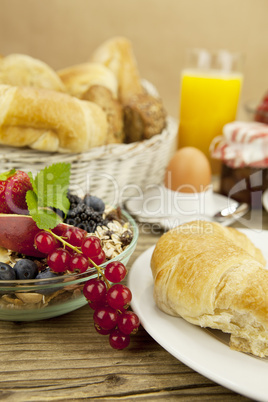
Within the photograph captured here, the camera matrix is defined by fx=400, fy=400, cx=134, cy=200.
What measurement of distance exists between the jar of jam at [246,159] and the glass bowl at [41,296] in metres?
0.68

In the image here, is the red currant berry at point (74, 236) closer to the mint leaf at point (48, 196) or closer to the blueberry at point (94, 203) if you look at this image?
the mint leaf at point (48, 196)

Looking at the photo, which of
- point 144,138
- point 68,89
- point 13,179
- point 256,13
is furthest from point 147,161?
point 256,13

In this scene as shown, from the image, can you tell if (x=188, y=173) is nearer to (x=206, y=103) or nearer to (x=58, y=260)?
(x=206, y=103)

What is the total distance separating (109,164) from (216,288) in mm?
598

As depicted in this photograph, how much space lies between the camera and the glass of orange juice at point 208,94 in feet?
4.88

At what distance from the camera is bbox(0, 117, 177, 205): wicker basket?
1.03 m

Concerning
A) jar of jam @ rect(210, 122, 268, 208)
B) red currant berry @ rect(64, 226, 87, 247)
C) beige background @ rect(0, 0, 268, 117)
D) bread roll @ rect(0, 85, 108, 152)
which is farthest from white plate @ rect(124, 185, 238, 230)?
beige background @ rect(0, 0, 268, 117)

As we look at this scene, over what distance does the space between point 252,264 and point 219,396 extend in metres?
0.20

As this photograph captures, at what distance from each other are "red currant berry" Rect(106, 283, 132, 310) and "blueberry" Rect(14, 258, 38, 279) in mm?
125

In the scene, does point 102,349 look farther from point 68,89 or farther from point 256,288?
point 68,89

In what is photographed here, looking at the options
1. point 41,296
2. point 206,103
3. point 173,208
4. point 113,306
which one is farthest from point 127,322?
point 206,103

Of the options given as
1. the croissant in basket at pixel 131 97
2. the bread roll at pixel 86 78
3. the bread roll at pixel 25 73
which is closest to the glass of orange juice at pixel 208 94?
the croissant in basket at pixel 131 97

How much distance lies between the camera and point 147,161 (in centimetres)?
123

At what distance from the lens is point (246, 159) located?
1.21 m
